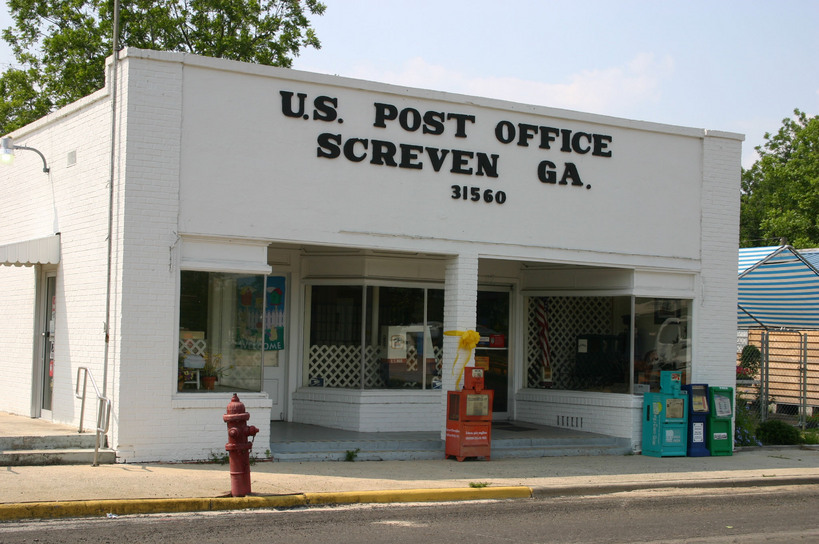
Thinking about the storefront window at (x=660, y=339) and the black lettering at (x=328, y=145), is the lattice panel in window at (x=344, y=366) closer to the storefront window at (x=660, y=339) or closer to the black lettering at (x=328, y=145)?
the storefront window at (x=660, y=339)

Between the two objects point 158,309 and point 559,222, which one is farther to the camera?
point 559,222

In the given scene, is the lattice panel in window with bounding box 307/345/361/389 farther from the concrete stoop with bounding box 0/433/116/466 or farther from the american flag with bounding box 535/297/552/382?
the concrete stoop with bounding box 0/433/116/466

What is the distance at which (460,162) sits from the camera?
14.9m

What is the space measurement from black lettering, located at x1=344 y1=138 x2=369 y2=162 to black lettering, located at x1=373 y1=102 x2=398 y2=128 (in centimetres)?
34

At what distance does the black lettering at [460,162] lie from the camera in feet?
48.6

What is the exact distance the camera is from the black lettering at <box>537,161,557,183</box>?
15.6 meters

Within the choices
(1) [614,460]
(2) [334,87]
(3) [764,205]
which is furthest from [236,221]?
(3) [764,205]

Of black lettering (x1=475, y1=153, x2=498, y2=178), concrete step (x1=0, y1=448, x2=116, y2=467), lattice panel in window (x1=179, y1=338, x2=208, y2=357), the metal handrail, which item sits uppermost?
black lettering (x1=475, y1=153, x2=498, y2=178)

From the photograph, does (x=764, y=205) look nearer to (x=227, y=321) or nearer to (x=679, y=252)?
(x=679, y=252)

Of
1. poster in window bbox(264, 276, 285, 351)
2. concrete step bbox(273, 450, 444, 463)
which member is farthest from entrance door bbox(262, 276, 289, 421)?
concrete step bbox(273, 450, 444, 463)

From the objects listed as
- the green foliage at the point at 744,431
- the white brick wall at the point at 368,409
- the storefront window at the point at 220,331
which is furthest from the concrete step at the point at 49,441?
the green foliage at the point at 744,431

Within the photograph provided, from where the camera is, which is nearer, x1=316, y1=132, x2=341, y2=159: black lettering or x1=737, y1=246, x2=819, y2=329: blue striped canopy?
x1=316, y1=132, x2=341, y2=159: black lettering

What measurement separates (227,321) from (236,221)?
4.64ft

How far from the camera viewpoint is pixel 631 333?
16.5m
